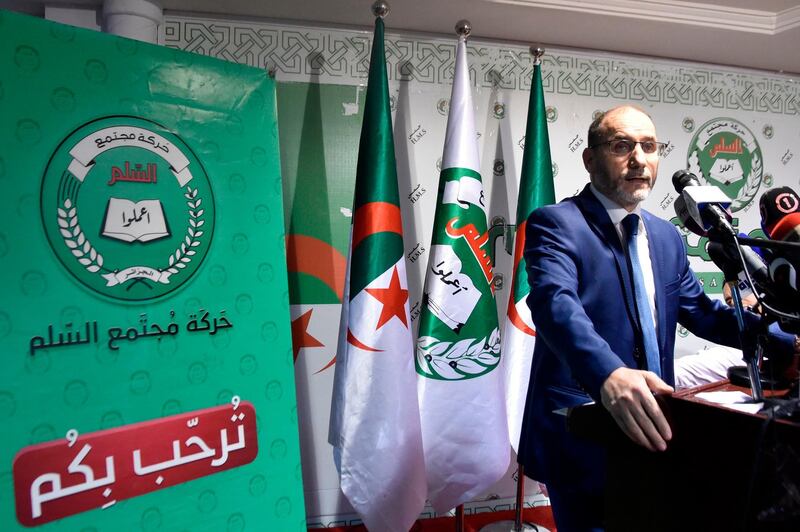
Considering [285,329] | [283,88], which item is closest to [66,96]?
[285,329]

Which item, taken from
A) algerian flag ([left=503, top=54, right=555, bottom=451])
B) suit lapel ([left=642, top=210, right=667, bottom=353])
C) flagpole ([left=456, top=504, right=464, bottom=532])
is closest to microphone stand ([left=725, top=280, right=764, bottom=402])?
suit lapel ([left=642, top=210, right=667, bottom=353])

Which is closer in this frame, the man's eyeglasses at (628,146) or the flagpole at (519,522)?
the man's eyeglasses at (628,146)

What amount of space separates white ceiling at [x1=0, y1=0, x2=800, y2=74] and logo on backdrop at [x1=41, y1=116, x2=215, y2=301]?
1200mm

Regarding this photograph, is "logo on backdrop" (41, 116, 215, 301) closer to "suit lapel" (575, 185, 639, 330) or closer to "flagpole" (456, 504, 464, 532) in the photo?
"suit lapel" (575, 185, 639, 330)

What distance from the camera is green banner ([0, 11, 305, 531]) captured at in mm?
1415

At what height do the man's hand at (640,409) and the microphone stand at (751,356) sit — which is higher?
the microphone stand at (751,356)

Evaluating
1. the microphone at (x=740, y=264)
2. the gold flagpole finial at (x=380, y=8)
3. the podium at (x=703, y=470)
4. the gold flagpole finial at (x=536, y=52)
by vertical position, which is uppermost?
the gold flagpole finial at (x=380, y=8)

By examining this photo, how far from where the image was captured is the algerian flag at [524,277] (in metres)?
2.50

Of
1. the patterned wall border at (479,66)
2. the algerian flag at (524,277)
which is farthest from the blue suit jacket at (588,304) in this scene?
the patterned wall border at (479,66)

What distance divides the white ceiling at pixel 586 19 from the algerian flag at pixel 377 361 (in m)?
0.41

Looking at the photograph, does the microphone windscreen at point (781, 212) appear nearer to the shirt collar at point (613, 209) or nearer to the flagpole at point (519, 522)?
the shirt collar at point (613, 209)

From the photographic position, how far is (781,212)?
1.04 m

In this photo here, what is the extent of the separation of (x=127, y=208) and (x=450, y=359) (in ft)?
4.30

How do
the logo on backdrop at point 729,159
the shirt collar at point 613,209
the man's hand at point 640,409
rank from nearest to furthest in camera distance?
1. the man's hand at point 640,409
2. the shirt collar at point 613,209
3. the logo on backdrop at point 729,159
